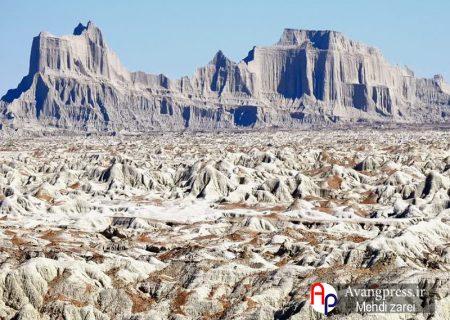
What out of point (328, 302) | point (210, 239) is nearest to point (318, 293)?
point (328, 302)

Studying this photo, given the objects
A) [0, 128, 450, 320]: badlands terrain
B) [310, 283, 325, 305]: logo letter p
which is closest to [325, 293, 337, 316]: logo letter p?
[310, 283, 325, 305]: logo letter p

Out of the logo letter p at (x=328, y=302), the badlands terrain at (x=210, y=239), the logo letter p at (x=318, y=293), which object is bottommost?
the badlands terrain at (x=210, y=239)

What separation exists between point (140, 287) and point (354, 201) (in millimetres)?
74031

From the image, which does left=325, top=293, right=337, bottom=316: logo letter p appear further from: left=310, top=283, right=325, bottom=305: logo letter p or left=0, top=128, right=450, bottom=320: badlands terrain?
left=0, top=128, right=450, bottom=320: badlands terrain

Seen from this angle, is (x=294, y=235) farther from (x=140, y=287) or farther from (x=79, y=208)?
(x=79, y=208)

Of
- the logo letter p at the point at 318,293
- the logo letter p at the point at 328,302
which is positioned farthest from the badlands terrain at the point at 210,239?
the logo letter p at the point at 328,302

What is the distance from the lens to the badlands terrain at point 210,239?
62219 mm

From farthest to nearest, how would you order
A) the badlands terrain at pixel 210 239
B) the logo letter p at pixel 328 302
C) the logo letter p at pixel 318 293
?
the badlands terrain at pixel 210 239 < the logo letter p at pixel 318 293 < the logo letter p at pixel 328 302

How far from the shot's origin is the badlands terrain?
62219 mm

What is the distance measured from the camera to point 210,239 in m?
99.1

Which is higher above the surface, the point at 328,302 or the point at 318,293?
the point at 318,293

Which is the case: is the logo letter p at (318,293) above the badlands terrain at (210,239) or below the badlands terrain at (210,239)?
above

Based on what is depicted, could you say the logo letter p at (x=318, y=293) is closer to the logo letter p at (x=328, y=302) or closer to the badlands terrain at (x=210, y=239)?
the logo letter p at (x=328, y=302)

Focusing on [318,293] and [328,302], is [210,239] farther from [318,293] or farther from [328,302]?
[328,302]
